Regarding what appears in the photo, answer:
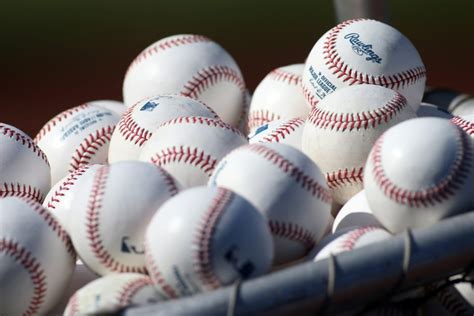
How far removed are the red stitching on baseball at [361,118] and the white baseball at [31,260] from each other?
2.46 feet

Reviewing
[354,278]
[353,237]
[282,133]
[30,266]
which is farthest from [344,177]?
[30,266]

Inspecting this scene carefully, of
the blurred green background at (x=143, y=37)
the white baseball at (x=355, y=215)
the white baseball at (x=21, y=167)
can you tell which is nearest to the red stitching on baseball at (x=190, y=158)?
the white baseball at (x=355, y=215)

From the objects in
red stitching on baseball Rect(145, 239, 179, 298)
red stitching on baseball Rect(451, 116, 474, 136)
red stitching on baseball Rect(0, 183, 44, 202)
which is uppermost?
red stitching on baseball Rect(451, 116, 474, 136)

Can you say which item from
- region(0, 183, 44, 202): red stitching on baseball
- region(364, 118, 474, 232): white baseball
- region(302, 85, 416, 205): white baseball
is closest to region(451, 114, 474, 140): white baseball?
region(302, 85, 416, 205): white baseball

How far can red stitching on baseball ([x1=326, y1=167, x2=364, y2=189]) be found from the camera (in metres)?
2.38

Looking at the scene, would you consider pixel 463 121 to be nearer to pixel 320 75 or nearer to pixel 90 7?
pixel 320 75

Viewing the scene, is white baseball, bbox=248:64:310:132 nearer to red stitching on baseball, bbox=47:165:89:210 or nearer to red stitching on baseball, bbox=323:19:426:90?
red stitching on baseball, bbox=323:19:426:90

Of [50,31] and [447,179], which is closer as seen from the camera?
[447,179]

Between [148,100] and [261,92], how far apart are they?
458mm

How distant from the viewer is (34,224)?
213cm

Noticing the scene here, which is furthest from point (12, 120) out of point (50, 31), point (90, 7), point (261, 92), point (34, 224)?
point (34, 224)

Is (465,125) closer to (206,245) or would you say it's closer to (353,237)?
(353,237)

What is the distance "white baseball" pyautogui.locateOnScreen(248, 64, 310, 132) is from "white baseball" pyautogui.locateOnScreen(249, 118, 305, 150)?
7.7 inches

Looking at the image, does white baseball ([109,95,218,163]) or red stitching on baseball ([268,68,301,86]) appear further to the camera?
red stitching on baseball ([268,68,301,86])
